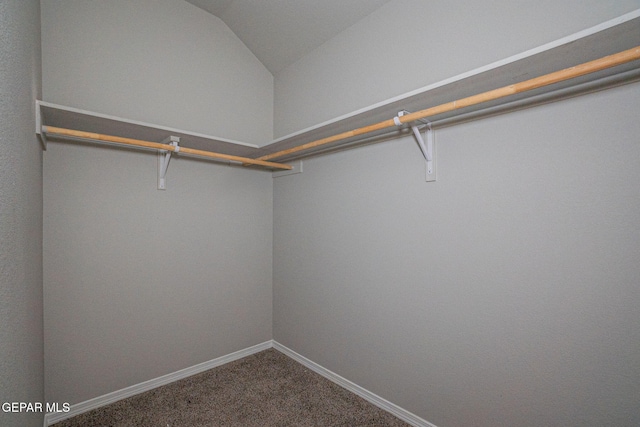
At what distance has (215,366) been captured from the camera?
7.90 ft

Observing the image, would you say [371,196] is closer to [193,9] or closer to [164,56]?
[164,56]

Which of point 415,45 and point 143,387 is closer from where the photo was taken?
point 415,45

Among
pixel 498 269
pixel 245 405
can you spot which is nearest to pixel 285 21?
pixel 498 269

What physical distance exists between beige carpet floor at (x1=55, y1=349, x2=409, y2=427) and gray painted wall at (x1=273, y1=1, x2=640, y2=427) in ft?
0.57

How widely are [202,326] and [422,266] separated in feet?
5.83

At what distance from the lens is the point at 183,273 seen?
2.27 m

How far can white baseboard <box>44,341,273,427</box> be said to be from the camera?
5.82 feet

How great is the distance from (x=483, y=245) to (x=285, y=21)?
6.86ft

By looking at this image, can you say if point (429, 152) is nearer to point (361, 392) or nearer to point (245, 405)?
point (361, 392)

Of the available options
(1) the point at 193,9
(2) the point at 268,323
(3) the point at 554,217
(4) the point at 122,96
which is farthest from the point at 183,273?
(3) the point at 554,217

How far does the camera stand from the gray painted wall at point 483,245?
1.13m

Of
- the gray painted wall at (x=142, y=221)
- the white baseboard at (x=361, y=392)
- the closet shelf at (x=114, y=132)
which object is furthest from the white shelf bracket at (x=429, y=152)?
the gray painted wall at (x=142, y=221)

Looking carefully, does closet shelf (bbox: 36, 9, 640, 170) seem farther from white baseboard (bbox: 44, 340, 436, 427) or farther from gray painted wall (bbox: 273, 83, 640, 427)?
white baseboard (bbox: 44, 340, 436, 427)

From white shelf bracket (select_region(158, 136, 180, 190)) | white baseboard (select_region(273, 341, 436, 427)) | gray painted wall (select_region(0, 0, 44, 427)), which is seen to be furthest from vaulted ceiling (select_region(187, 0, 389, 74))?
white baseboard (select_region(273, 341, 436, 427))
